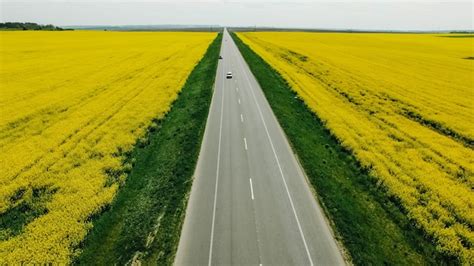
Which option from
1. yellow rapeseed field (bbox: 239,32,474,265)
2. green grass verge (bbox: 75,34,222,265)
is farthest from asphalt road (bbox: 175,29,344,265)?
yellow rapeseed field (bbox: 239,32,474,265)

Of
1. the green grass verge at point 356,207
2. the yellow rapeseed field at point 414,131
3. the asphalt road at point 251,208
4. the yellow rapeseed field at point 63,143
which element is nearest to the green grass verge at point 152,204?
the asphalt road at point 251,208

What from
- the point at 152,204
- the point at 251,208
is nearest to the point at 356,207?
the point at 251,208

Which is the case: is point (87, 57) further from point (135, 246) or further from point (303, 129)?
point (135, 246)

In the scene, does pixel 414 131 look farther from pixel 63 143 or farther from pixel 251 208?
pixel 63 143

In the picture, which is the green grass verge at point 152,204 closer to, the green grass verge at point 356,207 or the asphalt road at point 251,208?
the asphalt road at point 251,208

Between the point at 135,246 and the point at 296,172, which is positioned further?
the point at 296,172

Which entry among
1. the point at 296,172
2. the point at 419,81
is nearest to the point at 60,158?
the point at 296,172
